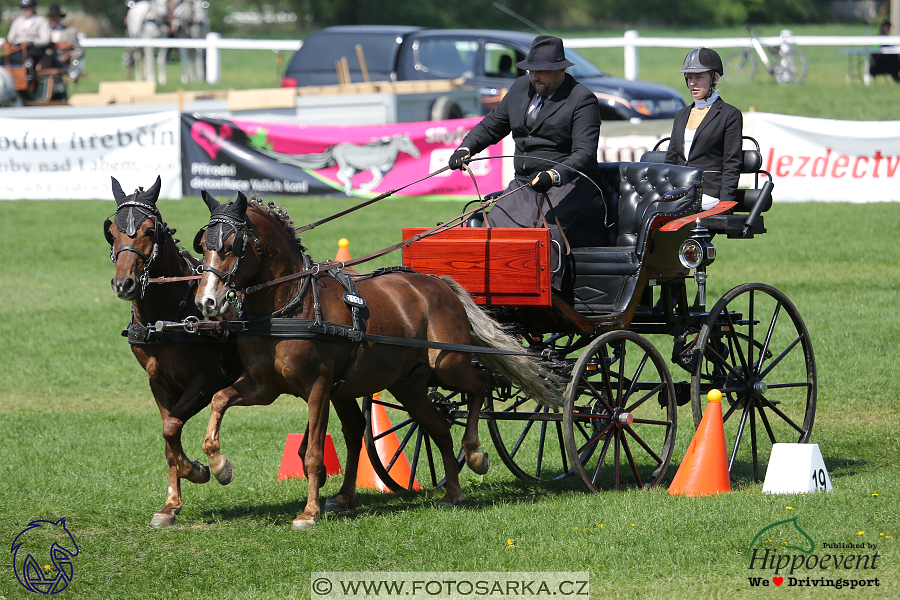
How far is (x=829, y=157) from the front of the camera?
15.8 metres

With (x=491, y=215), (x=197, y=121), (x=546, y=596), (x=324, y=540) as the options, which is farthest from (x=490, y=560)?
(x=197, y=121)

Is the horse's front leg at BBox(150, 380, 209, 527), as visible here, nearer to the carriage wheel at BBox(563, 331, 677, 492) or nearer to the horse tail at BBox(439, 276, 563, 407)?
the horse tail at BBox(439, 276, 563, 407)

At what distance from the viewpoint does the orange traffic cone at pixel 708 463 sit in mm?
6973

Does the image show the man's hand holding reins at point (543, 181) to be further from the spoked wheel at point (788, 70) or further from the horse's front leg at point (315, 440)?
the spoked wheel at point (788, 70)

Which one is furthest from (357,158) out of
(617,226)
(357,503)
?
(357,503)

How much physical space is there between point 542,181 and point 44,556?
11.4 ft

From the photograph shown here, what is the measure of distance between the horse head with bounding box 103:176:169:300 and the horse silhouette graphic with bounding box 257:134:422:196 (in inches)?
428

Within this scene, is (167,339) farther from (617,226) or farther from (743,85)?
(743,85)

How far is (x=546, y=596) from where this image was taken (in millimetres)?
5223

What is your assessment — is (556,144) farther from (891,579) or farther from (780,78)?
(780,78)

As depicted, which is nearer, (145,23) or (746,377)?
(746,377)

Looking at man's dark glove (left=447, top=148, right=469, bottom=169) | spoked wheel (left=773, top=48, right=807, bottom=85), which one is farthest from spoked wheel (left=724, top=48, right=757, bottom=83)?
man's dark glove (left=447, top=148, right=469, bottom=169)

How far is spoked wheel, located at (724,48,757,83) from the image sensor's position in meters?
28.6

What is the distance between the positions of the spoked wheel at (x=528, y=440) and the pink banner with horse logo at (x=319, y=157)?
7.71 meters
